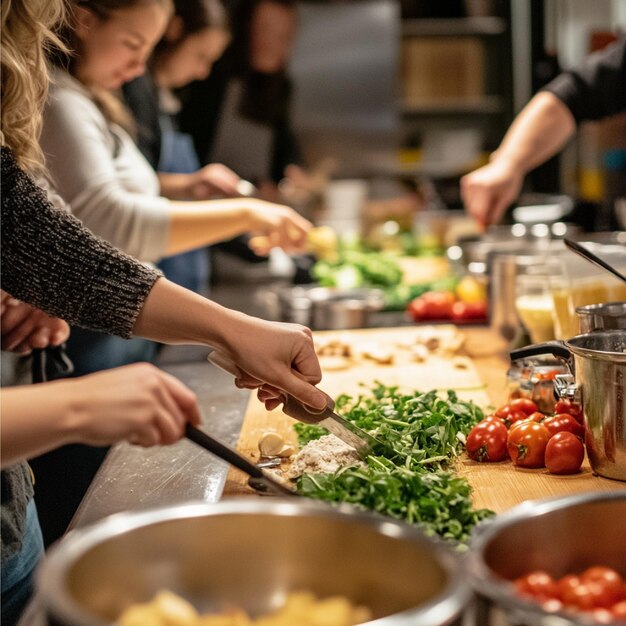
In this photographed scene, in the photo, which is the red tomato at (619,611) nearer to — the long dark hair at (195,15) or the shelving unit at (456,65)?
the long dark hair at (195,15)

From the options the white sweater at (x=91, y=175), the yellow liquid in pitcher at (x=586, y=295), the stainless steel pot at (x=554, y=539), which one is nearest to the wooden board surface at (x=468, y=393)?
the yellow liquid in pitcher at (x=586, y=295)

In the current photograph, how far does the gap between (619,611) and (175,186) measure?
3.51 metres

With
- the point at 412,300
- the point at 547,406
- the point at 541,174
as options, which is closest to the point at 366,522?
the point at 547,406

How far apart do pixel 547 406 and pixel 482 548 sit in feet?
3.81

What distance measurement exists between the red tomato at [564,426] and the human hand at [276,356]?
0.43 metres

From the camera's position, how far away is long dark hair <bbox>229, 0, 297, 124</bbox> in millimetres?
6781

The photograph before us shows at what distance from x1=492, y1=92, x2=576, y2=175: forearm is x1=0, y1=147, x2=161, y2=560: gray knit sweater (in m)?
2.18

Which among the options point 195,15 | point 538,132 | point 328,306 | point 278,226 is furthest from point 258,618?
point 195,15

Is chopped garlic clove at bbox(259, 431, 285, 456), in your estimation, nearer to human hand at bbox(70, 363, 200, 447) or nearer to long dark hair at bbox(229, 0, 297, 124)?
human hand at bbox(70, 363, 200, 447)

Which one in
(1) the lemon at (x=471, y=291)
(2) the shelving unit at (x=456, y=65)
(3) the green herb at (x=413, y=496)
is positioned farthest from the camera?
(2) the shelving unit at (x=456, y=65)

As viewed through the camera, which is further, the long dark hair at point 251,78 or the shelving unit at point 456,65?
the shelving unit at point 456,65

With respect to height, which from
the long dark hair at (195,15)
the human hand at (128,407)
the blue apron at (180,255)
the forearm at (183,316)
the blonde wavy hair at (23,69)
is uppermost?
the long dark hair at (195,15)

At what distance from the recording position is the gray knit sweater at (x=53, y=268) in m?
1.64

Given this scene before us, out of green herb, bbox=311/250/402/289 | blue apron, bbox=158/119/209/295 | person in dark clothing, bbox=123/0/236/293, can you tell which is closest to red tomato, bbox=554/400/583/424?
green herb, bbox=311/250/402/289
